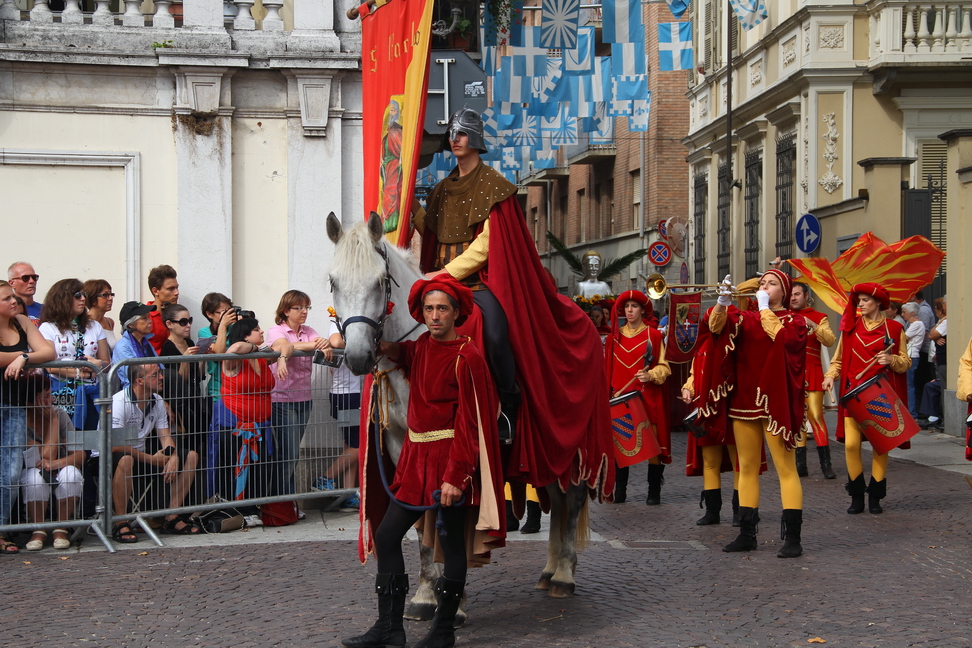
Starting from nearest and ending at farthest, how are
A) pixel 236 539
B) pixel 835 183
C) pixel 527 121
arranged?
pixel 236 539
pixel 527 121
pixel 835 183

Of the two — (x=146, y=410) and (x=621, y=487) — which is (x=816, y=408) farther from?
(x=146, y=410)

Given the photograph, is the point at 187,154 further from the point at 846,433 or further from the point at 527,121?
the point at 527,121

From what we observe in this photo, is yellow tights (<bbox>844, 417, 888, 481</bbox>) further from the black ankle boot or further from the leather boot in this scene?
the leather boot

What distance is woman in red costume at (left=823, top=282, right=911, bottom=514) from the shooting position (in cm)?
929

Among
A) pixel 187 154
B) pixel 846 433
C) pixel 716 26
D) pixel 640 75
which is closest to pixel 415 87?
pixel 846 433

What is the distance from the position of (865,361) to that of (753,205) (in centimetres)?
1825

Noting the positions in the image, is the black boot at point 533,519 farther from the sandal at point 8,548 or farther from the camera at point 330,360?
the sandal at point 8,548

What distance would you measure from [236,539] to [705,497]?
11.8 ft

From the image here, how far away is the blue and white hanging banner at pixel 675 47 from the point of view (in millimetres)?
15836

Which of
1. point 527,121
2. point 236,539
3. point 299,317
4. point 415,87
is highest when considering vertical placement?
point 527,121

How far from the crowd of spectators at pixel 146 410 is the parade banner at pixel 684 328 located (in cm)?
599

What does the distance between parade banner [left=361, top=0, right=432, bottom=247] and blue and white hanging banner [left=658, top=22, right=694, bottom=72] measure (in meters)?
7.57

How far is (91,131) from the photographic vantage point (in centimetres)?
1220

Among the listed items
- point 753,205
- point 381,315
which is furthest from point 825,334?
point 753,205
